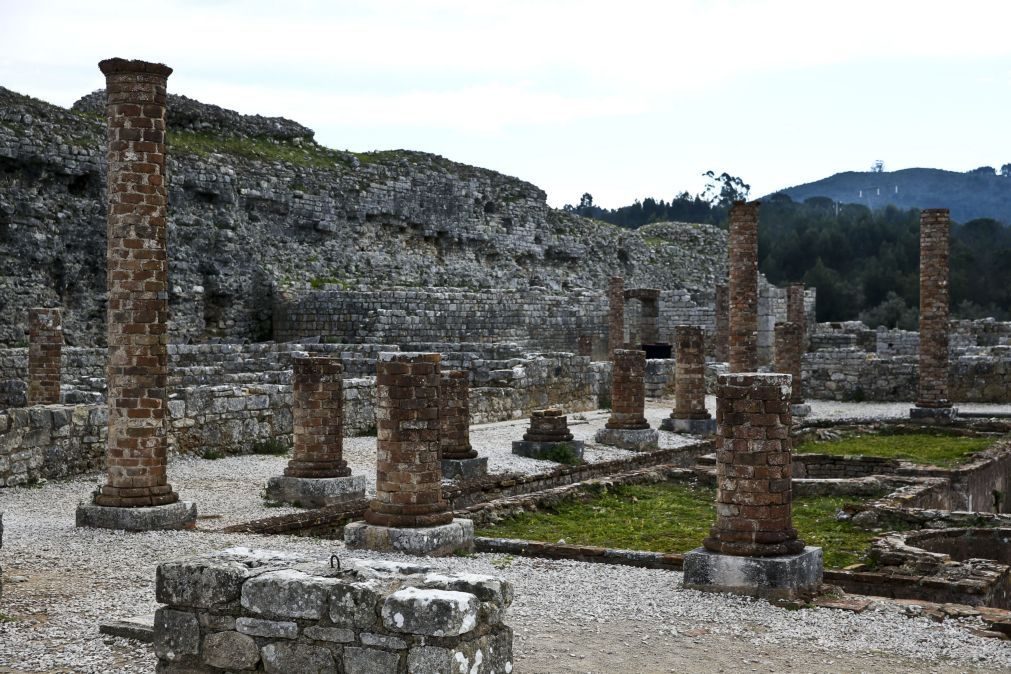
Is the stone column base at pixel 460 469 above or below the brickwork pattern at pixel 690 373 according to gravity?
below

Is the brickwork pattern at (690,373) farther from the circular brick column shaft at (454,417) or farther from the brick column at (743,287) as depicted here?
the circular brick column shaft at (454,417)

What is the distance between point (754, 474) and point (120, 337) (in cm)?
589

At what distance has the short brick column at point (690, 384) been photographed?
22.2 m

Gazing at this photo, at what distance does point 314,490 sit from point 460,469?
2.64 metres

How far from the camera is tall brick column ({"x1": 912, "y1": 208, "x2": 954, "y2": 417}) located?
24.5 m

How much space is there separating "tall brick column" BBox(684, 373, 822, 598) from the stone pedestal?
8630 millimetres

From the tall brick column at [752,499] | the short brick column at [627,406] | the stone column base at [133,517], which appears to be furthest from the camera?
Answer: the short brick column at [627,406]

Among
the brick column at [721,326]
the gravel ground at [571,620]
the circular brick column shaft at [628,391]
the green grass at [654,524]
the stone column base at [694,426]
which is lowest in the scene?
the green grass at [654,524]

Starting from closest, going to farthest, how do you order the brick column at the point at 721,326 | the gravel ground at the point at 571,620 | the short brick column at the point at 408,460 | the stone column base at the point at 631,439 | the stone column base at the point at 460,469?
the gravel ground at the point at 571,620 → the short brick column at the point at 408,460 → the stone column base at the point at 460,469 → the stone column base at the point at 631,439 → the brick column at the point at 721,326

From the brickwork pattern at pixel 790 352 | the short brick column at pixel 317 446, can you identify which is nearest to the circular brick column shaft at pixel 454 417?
the short brick column at pixel 317 446

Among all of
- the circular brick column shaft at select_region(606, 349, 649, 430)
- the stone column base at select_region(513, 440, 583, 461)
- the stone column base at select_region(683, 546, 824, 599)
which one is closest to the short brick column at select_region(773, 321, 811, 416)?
the circular brick column shaft at select_region(606, 349, 649, 430)

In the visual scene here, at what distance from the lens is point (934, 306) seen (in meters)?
24.9

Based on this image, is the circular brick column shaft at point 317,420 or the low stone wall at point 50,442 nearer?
the low stone wall at point 50,442

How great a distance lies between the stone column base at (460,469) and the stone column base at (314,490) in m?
1.94
